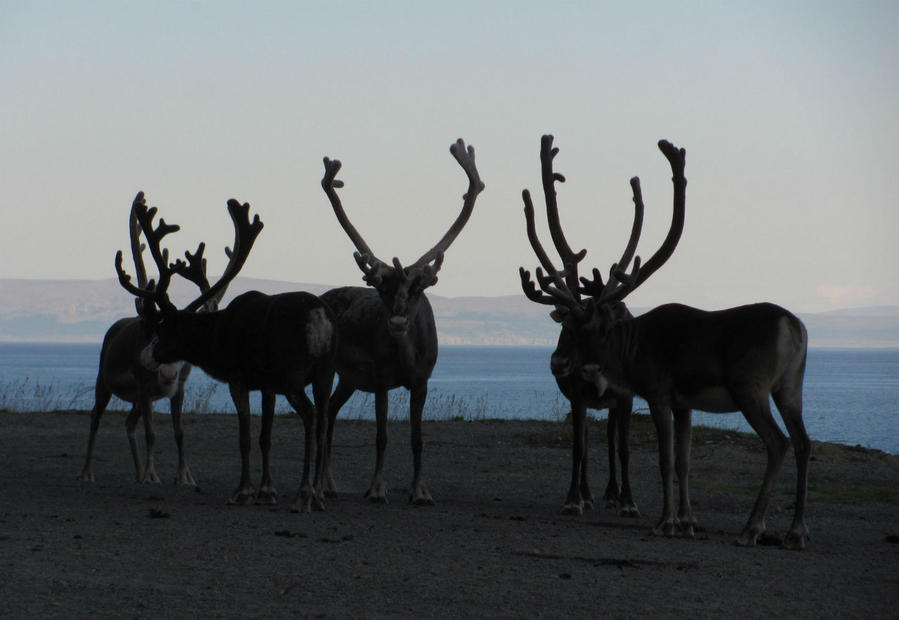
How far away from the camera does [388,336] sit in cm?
1259

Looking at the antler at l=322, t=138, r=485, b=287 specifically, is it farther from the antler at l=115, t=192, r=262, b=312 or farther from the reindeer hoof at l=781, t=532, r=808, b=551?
the reindeer hoof at l=781, t=532, r=808, b=551

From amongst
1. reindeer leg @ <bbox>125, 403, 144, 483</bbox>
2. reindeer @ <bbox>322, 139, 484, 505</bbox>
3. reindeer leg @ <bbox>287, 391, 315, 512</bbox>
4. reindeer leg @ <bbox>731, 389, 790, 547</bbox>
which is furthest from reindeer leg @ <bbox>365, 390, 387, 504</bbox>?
reindeer leg @ <bbox>731, 389, 790, 547</bbox>

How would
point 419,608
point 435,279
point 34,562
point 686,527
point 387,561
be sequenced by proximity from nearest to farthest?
point 419,608
point 34,562
point 387,561
point 686,527
point 435,279

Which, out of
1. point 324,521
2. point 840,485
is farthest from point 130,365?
point 840,485

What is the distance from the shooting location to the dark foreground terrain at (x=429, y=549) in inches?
286

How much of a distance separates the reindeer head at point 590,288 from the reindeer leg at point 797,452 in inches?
66.9

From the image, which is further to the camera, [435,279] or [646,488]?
[646,488]

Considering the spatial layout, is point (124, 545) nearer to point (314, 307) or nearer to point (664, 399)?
point (314, 307)

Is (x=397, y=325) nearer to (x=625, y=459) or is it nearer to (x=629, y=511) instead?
(x=625, y=459)

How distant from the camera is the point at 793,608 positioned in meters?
7.44

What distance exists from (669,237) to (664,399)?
6.61 feet

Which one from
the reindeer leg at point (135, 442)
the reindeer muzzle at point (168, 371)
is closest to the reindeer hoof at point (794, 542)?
the reindeer muzzle at point (168, 371)

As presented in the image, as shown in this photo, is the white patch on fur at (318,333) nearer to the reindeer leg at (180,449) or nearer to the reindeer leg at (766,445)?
the reindeer leg at (180,449)

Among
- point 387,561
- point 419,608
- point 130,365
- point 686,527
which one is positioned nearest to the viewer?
point 419,608
